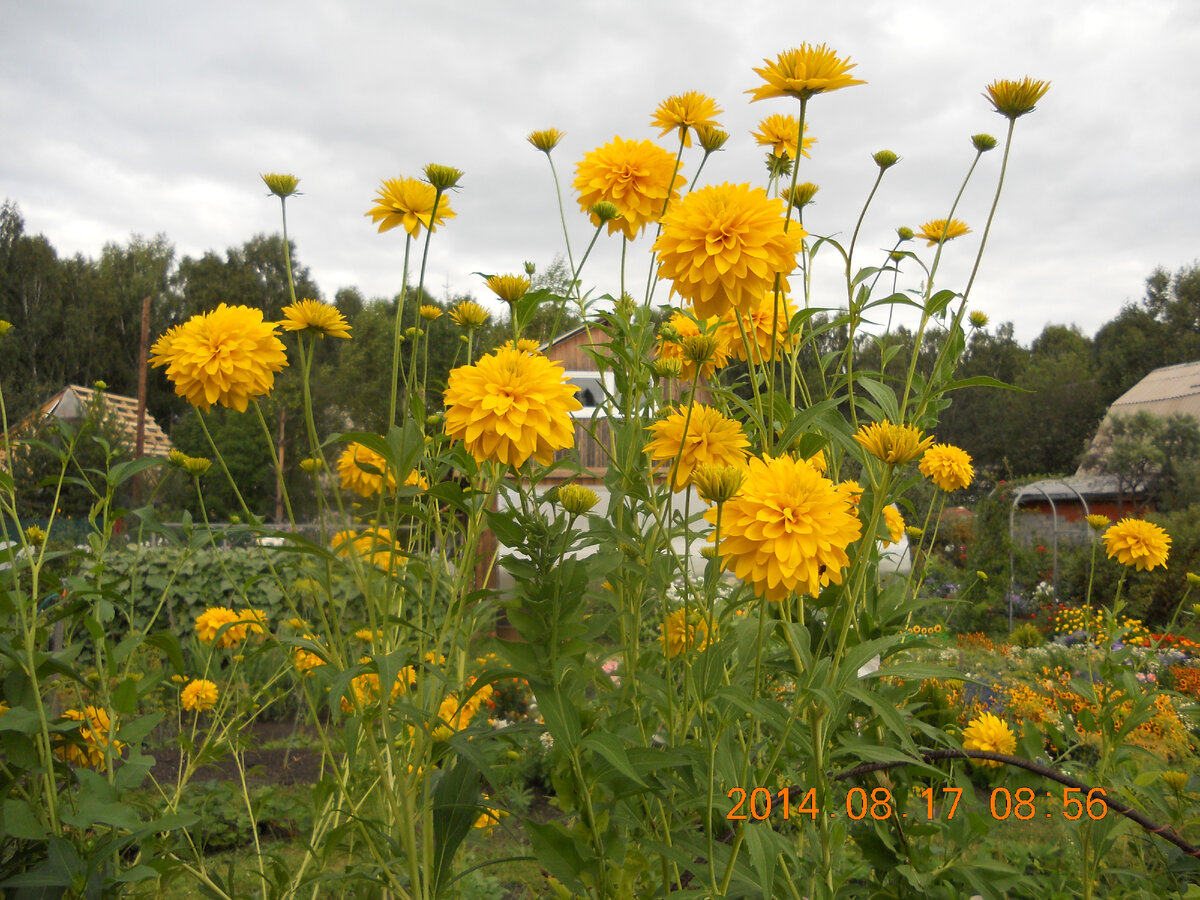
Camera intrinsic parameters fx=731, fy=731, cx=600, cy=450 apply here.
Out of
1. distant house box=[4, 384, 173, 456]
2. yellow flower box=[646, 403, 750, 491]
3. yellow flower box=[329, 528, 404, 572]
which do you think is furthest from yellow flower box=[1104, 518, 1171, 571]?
distant house box=[4, 384, 173, 456]

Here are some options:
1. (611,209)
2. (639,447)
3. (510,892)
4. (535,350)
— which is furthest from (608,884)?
(510,892)

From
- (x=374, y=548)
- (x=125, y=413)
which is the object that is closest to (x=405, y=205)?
(x=374, y=548)

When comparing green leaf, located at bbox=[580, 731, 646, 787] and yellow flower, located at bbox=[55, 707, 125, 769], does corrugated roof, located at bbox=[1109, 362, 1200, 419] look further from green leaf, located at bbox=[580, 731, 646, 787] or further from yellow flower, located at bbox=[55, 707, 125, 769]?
yellow flower, located at bbox=[55, 707, 125, 769]

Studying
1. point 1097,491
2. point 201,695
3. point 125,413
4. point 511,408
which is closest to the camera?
point 511,408

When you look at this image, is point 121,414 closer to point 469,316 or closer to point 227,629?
point 227,629

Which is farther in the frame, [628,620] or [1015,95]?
[628,620]

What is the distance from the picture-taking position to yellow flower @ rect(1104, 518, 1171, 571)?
2.31 m

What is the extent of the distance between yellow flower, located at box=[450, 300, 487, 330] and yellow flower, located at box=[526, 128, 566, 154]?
1.36 ft

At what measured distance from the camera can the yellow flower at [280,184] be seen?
1.43 m

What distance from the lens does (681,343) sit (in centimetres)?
157

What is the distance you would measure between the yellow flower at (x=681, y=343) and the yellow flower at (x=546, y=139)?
52 centimetres

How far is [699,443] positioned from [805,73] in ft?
2.10

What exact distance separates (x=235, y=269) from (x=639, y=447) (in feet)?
98.2

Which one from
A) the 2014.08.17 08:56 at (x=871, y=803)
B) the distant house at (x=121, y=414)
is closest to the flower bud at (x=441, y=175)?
the 2014.08.17 08:56 at (x=871, y=803)
